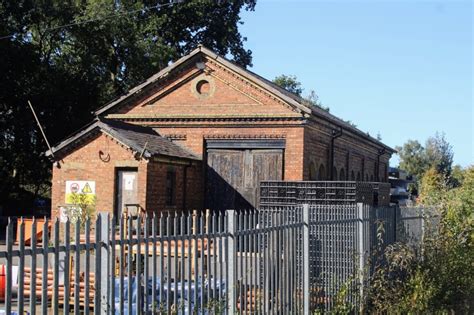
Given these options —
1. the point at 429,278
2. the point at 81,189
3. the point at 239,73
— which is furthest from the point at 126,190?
the point at 429,278

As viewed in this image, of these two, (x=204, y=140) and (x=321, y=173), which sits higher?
(x=204, y=140)

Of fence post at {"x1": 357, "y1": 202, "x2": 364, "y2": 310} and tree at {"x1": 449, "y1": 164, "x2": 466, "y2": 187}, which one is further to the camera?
tree at {"x1": 449, "y1": 164, "x2": 466, "y2": 187}

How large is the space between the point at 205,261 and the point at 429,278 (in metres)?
5.16

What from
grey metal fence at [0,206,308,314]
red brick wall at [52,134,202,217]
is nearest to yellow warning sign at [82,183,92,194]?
red brick wall at [52,134,202,217]

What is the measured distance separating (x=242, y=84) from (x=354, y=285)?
49.4ft

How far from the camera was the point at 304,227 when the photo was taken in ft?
26.6

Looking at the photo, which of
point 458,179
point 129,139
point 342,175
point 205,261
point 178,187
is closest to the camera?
point 205,261

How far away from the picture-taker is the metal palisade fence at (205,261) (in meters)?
4.38

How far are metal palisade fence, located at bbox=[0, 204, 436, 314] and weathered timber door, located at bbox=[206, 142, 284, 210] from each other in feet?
39.0

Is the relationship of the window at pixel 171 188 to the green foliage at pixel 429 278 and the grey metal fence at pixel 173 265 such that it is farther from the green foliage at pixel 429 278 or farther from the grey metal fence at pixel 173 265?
the grey metal fence at pixel 173 265

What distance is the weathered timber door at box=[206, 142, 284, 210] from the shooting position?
2306cm

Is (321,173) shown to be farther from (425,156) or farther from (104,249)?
(425,156)

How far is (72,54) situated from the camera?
40.7 m

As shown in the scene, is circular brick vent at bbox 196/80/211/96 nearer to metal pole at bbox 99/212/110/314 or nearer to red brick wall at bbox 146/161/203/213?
red brick wall at bbox 146/161/203/213
